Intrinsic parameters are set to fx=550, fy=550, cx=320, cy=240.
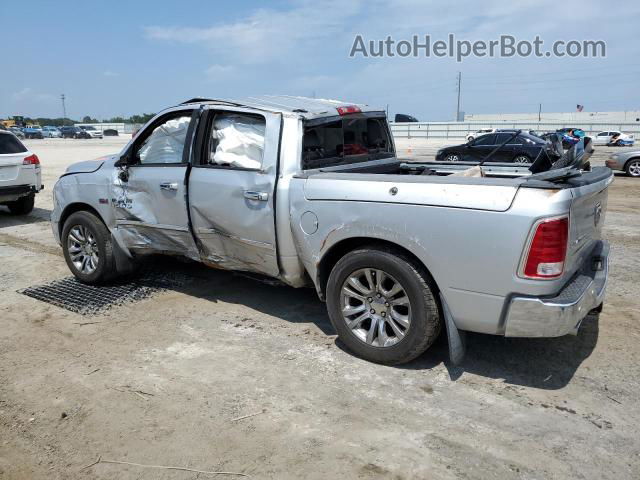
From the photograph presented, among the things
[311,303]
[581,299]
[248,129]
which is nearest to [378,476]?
[581,299]

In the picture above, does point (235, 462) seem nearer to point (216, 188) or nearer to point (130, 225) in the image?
point (216, 188)

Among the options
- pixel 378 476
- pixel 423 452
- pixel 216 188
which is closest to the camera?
pixel 378 476

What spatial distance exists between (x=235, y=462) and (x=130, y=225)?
311 centimetres

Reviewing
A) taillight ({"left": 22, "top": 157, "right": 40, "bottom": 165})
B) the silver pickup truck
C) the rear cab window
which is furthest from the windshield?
the rear cab window

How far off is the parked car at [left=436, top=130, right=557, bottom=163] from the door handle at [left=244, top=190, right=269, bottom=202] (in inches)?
537

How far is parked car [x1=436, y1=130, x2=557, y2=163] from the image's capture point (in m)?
17.5

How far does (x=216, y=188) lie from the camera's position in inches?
179

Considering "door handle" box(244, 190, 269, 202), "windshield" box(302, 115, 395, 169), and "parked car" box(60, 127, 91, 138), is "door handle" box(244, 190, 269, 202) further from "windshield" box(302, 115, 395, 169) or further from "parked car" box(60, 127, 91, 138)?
"parked car" box(60, 127, 91, 138)

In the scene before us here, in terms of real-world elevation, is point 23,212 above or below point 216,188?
below

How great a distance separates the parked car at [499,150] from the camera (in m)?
17.5

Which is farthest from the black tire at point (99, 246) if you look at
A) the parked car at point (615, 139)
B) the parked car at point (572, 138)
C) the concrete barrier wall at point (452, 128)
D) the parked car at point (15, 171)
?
the concrete barrier wall at point (452, 128)

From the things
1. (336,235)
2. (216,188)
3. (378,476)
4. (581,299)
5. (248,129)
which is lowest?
(378,476)

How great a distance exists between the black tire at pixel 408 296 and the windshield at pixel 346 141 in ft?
3.22

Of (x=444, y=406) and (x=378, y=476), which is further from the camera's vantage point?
(x=444, y=406)
